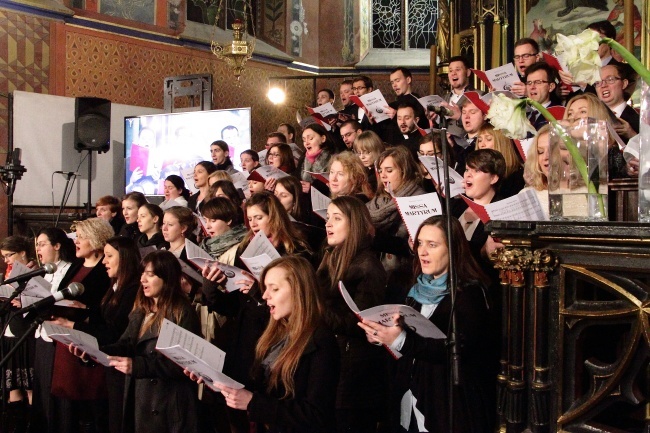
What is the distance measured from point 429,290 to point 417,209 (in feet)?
2.21

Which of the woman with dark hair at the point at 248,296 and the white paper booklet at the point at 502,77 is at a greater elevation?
the white paper booklet at the point at 502,77

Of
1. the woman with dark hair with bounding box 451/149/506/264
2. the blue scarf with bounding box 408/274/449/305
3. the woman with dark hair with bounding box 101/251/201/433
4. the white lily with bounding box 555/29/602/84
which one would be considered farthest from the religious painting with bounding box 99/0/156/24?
the white lily with bounding box 555/29/602/84

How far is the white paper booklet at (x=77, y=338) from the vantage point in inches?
153

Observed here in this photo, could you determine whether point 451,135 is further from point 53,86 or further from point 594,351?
point 53,86

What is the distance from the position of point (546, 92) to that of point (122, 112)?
701 cm

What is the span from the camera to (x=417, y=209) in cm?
386

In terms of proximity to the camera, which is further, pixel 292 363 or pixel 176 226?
pixel 176 226

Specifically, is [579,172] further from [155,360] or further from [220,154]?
[220,154]

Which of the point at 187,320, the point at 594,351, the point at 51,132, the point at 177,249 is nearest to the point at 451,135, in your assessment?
the point at 177,249

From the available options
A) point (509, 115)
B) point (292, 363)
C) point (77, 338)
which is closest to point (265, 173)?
point (77, 338)

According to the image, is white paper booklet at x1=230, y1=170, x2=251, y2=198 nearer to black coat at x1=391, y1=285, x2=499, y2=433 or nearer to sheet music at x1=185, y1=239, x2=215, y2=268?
sheet music at x1=185, y1=239, x2=215, y2=268

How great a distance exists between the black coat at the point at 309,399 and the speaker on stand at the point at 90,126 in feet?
23.5

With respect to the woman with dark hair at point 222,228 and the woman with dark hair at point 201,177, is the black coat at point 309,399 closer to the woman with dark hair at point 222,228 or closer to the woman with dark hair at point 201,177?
the woman with dark hair at point 222,228

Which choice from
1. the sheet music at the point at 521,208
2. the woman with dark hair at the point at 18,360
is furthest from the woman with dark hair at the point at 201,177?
the sheet music at the point at 521,208
